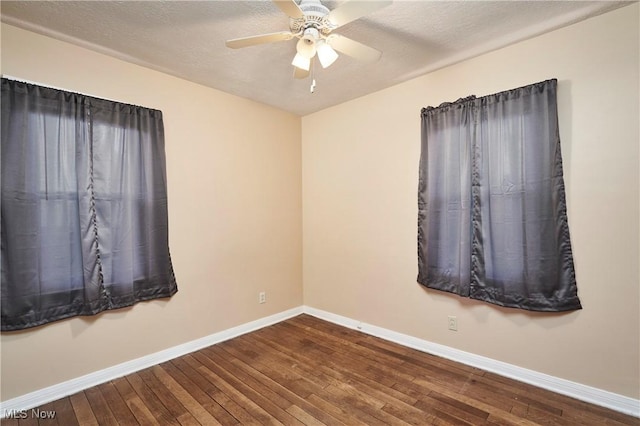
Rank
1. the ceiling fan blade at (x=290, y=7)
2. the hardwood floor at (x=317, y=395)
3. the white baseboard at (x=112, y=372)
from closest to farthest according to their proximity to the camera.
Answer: the ceiling fan blade at (x=290, y=7) → the hardwood floor at (x=317, y=395) → the white baseboard at (x=112, y=372)

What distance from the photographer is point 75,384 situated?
227 centimetres

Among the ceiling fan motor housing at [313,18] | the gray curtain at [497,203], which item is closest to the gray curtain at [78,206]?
the ceiling fan motor housing at [313,18]

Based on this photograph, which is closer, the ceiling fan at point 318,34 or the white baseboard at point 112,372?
the ceiling fan at point 318,34

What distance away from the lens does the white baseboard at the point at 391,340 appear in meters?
2.03

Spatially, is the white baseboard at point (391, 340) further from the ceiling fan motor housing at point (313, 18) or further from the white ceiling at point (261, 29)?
the ceiling fan motor housing at point (313, 18)

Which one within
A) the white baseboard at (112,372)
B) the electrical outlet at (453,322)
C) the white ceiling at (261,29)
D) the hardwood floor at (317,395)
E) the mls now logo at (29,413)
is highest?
the white ceiling at (261,29)

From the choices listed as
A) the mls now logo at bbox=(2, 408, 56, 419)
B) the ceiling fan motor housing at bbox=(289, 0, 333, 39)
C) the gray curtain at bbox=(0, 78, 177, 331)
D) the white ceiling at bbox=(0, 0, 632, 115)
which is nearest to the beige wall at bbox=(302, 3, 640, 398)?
the white ceiling at bbox=(0, 0, 632, 115)

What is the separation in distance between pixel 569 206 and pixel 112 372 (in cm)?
376

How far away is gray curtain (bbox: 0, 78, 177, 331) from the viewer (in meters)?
2.05

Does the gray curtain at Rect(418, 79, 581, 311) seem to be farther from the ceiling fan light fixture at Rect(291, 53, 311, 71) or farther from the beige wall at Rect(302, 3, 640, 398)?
the ceiling fan light fixture at Rect(291, 53, 311, 71)

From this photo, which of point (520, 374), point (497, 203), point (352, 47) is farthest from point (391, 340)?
point (352, 47)

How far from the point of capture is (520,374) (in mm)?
2352

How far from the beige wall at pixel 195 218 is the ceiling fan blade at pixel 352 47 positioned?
1731 mm

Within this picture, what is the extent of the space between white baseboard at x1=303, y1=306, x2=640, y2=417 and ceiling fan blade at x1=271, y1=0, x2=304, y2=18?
9.47ft
